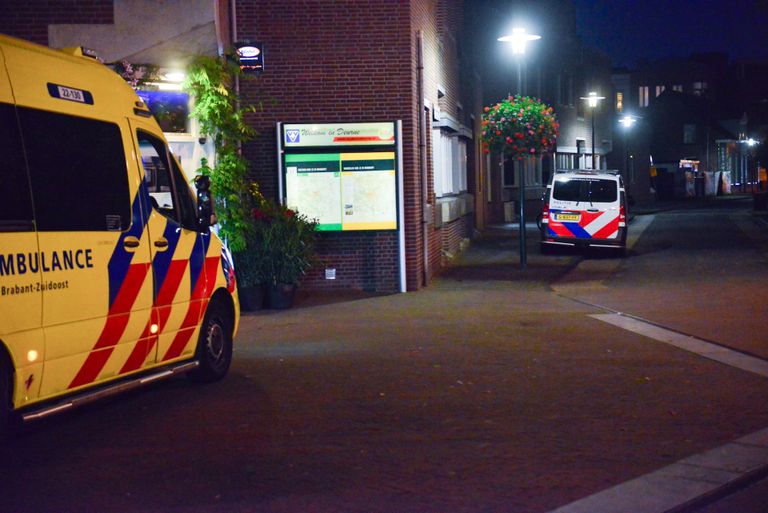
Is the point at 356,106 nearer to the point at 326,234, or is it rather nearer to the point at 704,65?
the point at 326,234

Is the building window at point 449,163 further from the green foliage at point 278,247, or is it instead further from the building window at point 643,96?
the building window at point 643,96

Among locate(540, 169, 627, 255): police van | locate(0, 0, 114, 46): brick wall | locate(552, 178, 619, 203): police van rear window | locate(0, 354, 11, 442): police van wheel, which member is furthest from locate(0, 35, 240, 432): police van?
locate(552, 178, 619, 203): police van rear window

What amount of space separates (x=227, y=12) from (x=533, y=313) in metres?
7.00

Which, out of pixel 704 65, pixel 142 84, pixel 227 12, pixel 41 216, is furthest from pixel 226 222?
pixel 704 65

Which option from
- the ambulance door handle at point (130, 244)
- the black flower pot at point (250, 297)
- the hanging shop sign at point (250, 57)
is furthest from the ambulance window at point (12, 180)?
the hanging shop sign at point (250, 57)

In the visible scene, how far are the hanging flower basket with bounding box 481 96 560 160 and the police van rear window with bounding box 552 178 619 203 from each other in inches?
55.9

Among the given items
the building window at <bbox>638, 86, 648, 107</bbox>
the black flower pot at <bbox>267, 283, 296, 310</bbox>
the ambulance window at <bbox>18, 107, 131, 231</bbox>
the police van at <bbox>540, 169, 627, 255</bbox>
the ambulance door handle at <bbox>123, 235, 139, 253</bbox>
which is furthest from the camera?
the building window at <bbox>638, 86, 648, 107</bbox>

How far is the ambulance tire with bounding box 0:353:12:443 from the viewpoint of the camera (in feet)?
22.2

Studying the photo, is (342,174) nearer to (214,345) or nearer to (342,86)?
(342,86)

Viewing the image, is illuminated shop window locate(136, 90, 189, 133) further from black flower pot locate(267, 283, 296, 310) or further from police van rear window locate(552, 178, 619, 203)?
police van rear window locate(552, 178, 619, 203)

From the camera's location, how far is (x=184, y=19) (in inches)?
623

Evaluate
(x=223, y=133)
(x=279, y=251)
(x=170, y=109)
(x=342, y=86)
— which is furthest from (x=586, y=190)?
(x=170, y=109)

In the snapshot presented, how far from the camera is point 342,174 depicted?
682 inches

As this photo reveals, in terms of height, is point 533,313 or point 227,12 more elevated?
point 227,12
